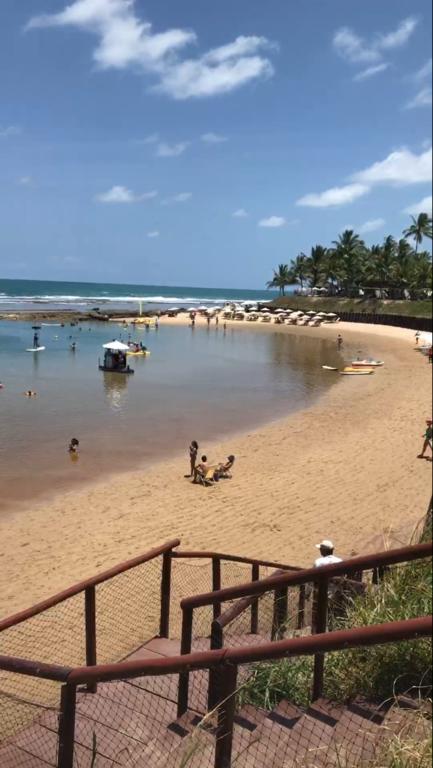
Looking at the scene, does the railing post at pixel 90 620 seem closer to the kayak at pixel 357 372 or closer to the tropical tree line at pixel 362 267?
the kayak at pixel 357 372

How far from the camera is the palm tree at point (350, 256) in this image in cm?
7944

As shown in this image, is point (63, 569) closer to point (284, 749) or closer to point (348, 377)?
point (284, 749)

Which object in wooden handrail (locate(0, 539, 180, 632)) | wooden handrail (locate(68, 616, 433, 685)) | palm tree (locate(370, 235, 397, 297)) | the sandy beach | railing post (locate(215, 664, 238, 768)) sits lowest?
the sandy beach

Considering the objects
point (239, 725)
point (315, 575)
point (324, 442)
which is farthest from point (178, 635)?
point (324, 442)

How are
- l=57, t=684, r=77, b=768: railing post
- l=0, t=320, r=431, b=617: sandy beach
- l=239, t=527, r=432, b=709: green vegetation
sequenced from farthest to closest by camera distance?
l=0, t=320, r=431, b=617: sandy beach < l=239, t=527, r=432, b=709: green vegetation < l=57, t=684, r=77, b=768: railing post

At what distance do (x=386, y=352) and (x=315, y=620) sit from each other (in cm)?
4323

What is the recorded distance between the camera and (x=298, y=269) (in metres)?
94.6

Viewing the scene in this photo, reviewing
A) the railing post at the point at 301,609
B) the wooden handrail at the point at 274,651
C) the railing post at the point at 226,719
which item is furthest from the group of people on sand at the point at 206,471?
the railing post at the point at 226,719

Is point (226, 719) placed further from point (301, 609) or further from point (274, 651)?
point (301, 609)

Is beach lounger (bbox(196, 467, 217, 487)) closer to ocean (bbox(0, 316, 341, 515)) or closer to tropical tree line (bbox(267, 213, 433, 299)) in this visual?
ocean (bbox(0, 316, 341, 515))

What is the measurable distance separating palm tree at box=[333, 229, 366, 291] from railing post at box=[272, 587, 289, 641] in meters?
77.6

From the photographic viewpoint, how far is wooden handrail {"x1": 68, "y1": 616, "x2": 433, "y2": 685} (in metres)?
2.04

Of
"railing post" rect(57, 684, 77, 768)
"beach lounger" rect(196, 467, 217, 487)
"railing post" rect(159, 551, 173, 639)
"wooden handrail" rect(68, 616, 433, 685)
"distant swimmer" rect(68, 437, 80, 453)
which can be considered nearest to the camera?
"wooden handrail" rect(68, 616, 433, 685)

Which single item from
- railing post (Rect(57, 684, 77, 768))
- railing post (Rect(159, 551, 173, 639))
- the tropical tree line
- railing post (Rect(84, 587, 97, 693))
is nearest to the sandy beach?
railing post (Rect(159, 551, 173, 639))
